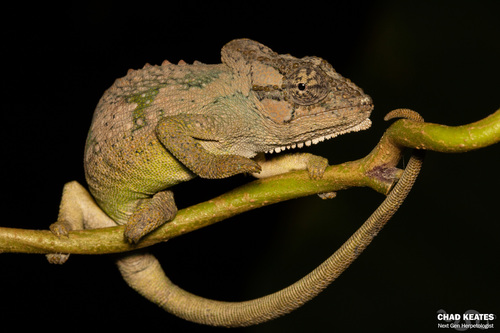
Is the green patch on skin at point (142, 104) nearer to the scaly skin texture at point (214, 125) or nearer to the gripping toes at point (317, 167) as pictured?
the scaly skin texture at point (214, 125)

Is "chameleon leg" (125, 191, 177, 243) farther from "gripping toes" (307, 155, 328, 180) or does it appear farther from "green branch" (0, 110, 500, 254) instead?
"gripping toes" (307, 155, 328, 180)

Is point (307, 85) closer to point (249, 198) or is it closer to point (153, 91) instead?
point (249, 198)

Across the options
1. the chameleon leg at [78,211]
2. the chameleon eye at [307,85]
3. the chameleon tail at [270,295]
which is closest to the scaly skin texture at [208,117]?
the chameleon eye at [307,85]

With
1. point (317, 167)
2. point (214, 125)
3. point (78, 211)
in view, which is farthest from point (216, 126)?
point (78, 211)

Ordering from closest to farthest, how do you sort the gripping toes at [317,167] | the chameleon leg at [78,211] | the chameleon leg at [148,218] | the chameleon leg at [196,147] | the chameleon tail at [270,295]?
1. the chameleon tail at [270,295]
2. the chameleon leg at [196,147]
3. the gripping toes at [317,167]
4. the chameleon leg at [148,218]
5. the chameleon leg at [78,211]

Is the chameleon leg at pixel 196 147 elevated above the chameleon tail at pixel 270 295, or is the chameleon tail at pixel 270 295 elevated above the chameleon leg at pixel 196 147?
the chameleon leg at pixel 196 147

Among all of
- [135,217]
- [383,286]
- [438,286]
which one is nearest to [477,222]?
[438,286]
